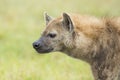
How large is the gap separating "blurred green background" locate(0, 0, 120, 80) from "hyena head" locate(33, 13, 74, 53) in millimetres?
1049

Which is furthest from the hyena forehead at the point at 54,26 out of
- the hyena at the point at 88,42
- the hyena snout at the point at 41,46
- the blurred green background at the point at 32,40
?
the blurred green background at the point at 32,40

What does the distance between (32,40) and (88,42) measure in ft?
15.6

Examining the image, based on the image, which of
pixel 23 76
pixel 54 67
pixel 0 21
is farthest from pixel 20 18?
pixel 23 76

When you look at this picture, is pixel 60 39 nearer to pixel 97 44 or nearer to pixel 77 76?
pixel 97 44

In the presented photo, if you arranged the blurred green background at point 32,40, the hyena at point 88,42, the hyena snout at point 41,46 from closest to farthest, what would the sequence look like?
the hyena at point 88,42
the hyena snout at point 41,46
the blurred green background at point 32,40

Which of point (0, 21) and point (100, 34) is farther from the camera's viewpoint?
point (0, 21)

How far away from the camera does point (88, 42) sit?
993cm

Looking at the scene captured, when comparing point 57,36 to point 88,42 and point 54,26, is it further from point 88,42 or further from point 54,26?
point 88,42

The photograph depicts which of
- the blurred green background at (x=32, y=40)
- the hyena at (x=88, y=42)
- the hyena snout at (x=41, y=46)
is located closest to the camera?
the hyena at (x=88, y=42)

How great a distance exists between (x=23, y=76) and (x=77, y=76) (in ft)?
3.92

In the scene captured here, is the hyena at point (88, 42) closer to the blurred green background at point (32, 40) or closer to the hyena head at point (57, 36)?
the hyena head at point (57, 36)

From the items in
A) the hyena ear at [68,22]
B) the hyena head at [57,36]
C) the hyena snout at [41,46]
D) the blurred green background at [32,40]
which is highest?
the hyena ear at [68,22]

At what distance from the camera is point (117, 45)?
32.6 ft

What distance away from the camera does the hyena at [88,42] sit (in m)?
9.93
